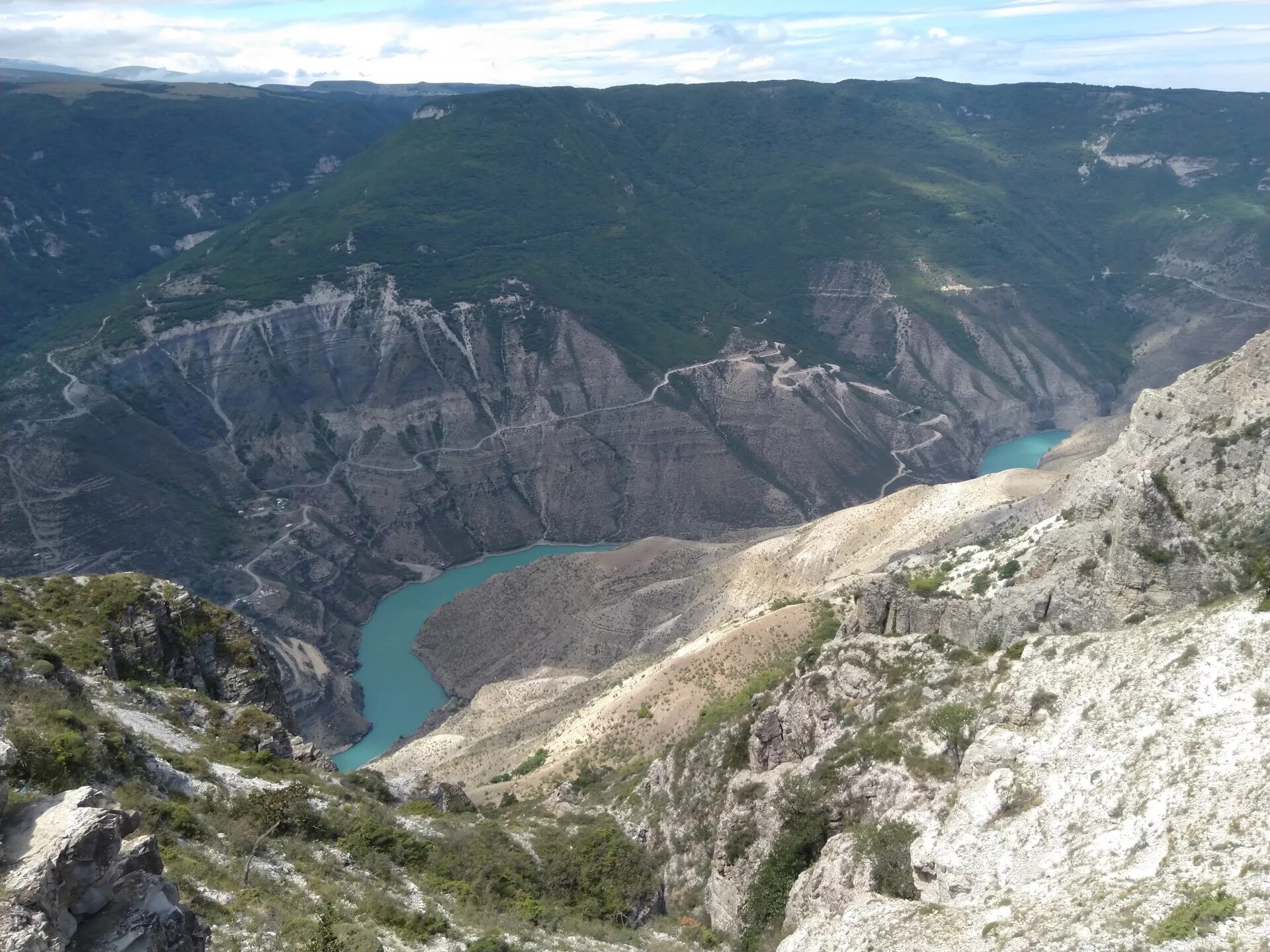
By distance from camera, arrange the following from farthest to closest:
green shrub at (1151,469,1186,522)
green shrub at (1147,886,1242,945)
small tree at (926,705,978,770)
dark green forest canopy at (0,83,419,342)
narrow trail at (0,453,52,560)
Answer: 1. dark green forest canopy at (0,83,419,342)
2. narrow trail at (0,453,52,560)
3. green shrub at (1151,469,1186,522)
4. small tree at (926,705,978,770)
5. green shrub at (1147,886,1242,945)

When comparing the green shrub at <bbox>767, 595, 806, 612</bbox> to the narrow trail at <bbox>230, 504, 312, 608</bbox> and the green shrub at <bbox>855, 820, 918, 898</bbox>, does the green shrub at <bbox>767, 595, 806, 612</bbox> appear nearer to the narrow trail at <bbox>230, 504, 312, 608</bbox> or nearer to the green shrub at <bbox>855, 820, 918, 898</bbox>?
the green shrub at <bbox>855, 820, 918, 898</bbox>

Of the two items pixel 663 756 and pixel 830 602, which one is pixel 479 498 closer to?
pixel 830 602

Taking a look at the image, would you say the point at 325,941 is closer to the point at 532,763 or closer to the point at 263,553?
the point at 532,763

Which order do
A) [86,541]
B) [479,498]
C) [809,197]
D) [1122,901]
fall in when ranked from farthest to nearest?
1. [809,197]
2. [479,498]
3. [86,541]
4. [1122,901]

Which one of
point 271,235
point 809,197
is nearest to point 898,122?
point 809,197

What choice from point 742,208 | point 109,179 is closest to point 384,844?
point 742,208

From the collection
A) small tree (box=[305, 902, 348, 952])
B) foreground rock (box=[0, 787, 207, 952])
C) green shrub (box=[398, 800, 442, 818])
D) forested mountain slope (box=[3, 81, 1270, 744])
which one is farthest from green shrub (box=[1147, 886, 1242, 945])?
forested mountain slope (box=[3, 81, 1270, 744])
